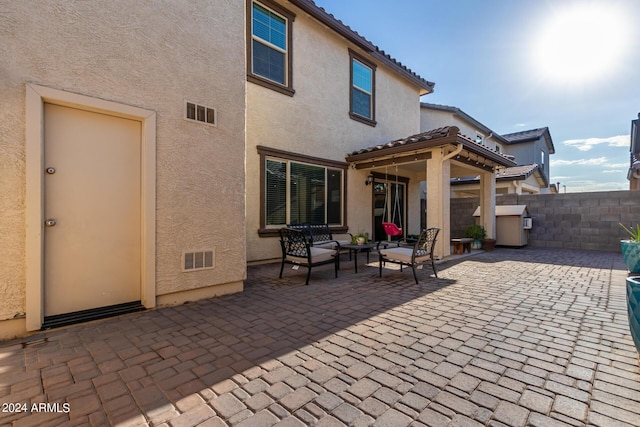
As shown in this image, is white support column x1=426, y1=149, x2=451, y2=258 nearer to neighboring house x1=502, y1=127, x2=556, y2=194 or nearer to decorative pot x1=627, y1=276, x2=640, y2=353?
decorative pot x1=627, y1=276, x2=640, y2=353

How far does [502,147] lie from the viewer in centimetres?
2100

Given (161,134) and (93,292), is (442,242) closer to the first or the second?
(161,134)

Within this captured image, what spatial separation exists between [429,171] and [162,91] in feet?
19.7

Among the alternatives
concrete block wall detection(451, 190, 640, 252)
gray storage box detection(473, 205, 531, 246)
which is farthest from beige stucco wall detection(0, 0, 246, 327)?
concrete block wall detection(451, 190, 640, 252)

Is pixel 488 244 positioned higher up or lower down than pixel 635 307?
lower down

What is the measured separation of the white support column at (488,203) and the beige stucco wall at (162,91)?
329 inches

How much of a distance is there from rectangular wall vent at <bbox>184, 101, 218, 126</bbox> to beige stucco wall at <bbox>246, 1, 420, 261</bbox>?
2349 mm

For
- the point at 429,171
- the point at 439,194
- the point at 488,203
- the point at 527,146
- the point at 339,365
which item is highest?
the point at 527,146

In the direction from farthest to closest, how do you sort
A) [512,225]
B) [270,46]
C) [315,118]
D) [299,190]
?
[512,225]
[315,118]
[299,190]
[270,46]

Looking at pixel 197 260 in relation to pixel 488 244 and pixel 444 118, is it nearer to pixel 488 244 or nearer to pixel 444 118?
pixel 488 244

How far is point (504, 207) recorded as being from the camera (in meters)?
10.4

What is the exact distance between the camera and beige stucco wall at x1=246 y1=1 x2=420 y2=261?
22.2ft

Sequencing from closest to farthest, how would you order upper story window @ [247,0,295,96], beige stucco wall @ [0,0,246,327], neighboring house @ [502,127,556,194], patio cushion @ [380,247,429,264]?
beige stucco wall @ [0,0,246,327], patio cushion @ [380,247,429,264], upper story window @ [247,0,295,96], neighboring house @ [502,127,556,194]

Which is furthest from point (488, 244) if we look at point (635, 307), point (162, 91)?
point (162, 91)
